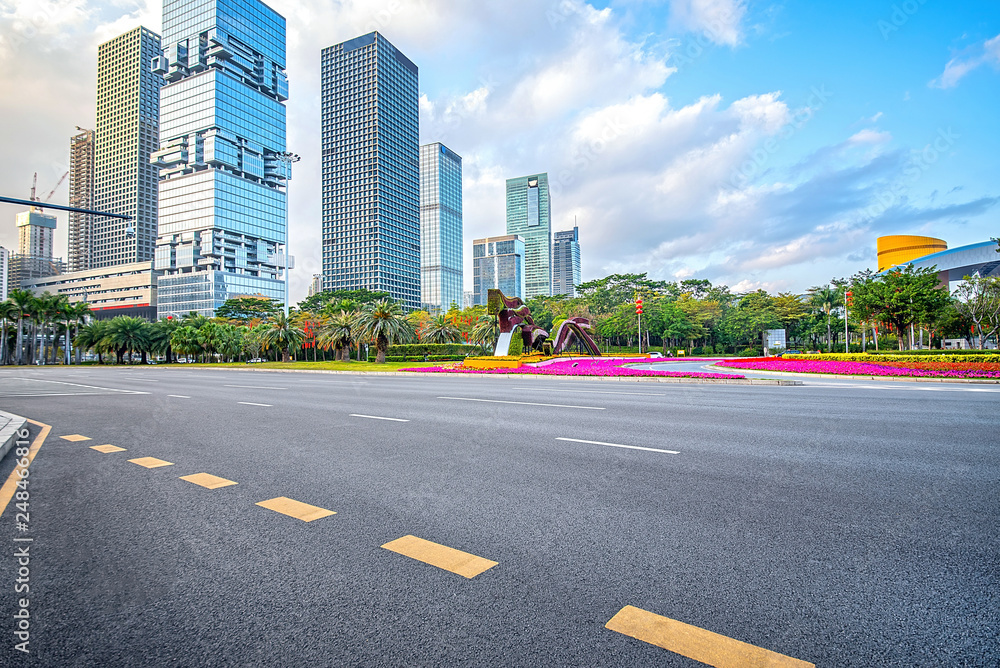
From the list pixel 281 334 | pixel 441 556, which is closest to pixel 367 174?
pixel 281 334

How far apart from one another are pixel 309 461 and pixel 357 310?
5684 centimetres

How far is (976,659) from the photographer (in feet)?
7.44

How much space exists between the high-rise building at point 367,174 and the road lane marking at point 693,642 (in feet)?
544

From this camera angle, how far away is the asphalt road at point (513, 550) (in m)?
2.45

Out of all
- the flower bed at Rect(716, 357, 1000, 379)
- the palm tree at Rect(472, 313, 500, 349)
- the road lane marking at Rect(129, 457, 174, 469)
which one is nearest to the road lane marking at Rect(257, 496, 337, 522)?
the road lane marking at Rect(129, 457, 174, 469)

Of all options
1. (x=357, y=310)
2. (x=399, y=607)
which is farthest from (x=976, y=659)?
(x=357, y=310)

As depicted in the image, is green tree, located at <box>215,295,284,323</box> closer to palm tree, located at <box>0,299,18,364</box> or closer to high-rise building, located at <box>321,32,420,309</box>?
palm tree, located at <box>0,299,18,364</box>

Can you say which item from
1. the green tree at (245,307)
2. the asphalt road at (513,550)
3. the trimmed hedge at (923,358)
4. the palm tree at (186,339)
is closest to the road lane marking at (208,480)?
the asphalt road at (513,550)

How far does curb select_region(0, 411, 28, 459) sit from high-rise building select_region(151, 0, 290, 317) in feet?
443

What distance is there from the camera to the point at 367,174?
168m

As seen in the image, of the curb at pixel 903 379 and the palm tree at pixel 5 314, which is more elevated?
the palm tree at pixel 5 314

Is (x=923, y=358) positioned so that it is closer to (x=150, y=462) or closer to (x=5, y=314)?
(x=150, y=462)
